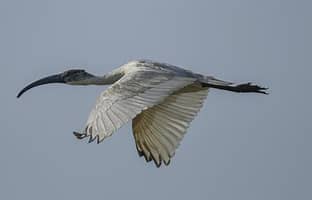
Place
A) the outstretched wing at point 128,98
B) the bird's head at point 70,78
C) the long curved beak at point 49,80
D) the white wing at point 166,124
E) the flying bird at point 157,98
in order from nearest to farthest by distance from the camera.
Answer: the outstretched wing at point 128,98, the flying bird at point 157,98, the white wing at point 166,124, the bird's head at point 70,78, the long curved beak at point 49,80

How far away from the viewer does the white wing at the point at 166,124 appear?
1582 centimetres

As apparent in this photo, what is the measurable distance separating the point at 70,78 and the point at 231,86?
262cm

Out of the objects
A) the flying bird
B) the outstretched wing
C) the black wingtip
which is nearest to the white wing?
the flying bird

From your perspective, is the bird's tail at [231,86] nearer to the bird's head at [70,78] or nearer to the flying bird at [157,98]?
the flying bird at [157,98]

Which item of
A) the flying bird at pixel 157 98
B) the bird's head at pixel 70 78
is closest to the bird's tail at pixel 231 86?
the flying bird at pixel 157 98

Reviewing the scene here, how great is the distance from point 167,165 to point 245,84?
2013mm

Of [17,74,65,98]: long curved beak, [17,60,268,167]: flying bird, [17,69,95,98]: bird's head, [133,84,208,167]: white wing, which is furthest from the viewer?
[17,74,65,98]: long curved beak

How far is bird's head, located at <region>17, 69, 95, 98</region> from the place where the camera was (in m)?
17.6

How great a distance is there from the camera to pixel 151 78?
50.8 feet

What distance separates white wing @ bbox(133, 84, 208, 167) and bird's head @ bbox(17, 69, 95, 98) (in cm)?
165

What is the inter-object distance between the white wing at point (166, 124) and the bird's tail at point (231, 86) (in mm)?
174

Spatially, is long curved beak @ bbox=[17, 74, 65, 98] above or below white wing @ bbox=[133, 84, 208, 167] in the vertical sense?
above

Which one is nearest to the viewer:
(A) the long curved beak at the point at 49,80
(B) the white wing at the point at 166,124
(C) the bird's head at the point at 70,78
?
(B) the white wing at the point at 166,124

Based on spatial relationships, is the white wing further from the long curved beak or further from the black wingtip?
the black wingtip
